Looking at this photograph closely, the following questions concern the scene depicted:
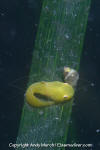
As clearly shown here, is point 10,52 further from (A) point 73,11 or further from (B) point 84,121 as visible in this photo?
(B) point 84,121

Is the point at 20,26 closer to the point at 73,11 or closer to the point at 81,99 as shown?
the point at 73,11

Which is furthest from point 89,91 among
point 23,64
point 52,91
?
point 23,64

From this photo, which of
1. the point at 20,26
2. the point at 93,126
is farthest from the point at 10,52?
the point at 93,126

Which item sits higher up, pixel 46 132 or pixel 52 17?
pixel 52 17

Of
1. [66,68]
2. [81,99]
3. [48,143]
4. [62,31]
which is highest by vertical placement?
[62,31]
